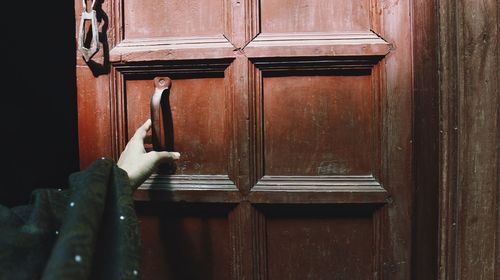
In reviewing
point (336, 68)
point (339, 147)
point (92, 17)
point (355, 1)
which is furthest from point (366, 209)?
point (92, 17)

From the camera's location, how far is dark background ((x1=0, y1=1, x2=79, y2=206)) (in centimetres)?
110

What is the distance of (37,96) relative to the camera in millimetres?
1210

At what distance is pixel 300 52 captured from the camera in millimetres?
684

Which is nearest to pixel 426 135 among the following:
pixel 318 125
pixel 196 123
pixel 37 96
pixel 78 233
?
pixel 318 125

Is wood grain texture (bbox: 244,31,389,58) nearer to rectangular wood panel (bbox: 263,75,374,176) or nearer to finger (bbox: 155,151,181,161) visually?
rectangular wood panel (bbox: 263,75,374,176)

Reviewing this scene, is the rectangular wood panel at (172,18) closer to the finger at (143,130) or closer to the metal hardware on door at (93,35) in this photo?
the metal hardware on door at (93,35)

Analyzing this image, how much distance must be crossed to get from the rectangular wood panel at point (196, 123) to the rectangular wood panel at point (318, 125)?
0.26ft

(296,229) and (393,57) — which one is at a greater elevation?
(393,57)

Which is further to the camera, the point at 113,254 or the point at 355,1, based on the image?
the point at 355,1

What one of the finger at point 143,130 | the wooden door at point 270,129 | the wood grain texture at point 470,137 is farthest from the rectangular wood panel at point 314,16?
the finger at point 143,130

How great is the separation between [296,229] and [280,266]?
71mm

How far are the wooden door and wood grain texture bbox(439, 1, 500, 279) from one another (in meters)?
0.06

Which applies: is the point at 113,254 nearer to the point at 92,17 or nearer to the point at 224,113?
the point at 224,113

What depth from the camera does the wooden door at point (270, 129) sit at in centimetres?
68
